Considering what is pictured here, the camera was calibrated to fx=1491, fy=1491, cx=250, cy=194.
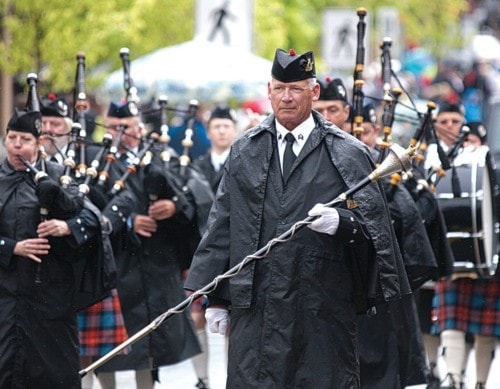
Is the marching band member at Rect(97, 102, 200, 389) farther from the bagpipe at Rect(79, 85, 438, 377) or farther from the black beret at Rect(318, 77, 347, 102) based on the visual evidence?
the bagpipe at Rect(79, 85, 438, 377)

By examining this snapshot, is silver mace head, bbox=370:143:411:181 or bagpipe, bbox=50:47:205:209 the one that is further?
bagpipe, bbox=50:47:205:209

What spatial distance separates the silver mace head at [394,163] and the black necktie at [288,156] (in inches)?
15.4

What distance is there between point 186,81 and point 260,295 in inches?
349

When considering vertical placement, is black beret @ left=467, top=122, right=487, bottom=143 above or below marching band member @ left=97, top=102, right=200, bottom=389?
above

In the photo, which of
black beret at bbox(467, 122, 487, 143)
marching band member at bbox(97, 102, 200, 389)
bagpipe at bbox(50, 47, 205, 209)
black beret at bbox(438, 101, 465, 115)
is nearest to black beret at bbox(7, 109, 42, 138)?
bagpipe at bbox(50, 47, 205, 209)

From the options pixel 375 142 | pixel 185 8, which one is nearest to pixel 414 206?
pixel 375 142

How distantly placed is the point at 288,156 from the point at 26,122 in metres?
1.96

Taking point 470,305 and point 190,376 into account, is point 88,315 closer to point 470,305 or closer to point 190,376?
point 190,376

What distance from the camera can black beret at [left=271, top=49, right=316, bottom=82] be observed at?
6.96 meters

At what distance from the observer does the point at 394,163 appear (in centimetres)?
696

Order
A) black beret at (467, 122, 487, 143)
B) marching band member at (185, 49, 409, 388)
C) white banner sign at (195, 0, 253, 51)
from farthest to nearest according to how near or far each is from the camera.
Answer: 1. white banner sign at (195, 0, 253, 51)
2. black beret at (467, 122, 487, 143)
3. marching band member at (185, 49, 409, 388)

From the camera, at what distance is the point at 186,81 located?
51.0 ft

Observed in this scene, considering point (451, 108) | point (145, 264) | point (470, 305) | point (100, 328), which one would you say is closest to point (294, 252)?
point (100, 328)

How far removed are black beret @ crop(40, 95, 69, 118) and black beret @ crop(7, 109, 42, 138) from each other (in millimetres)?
1718
